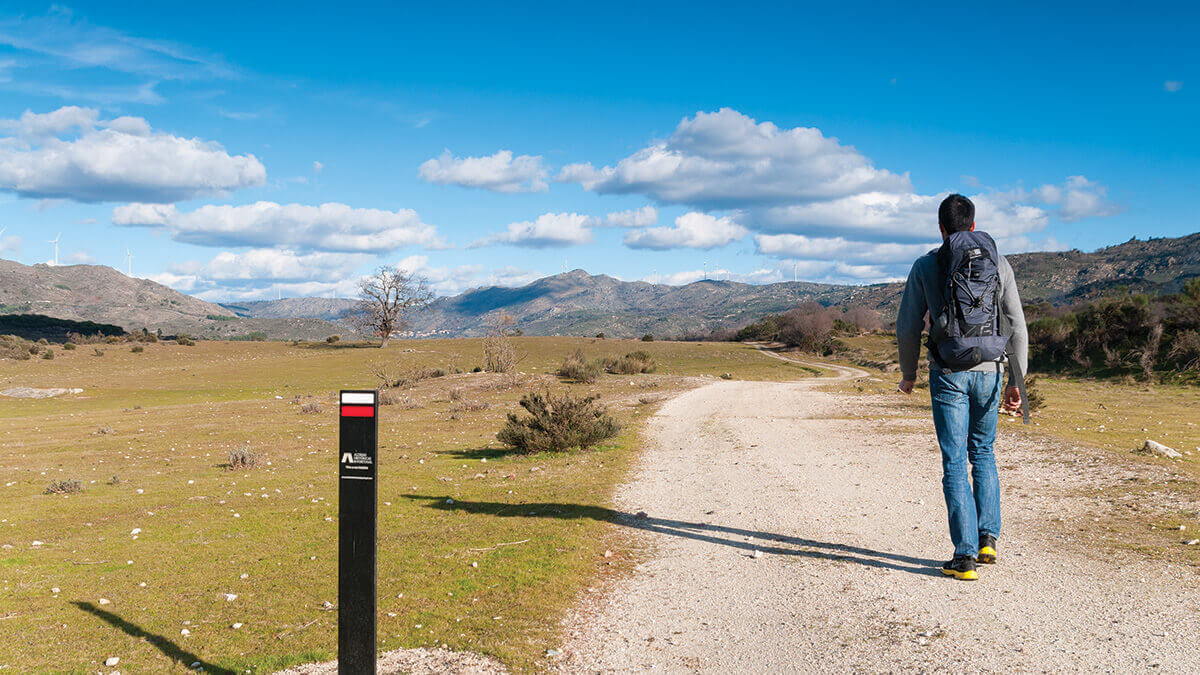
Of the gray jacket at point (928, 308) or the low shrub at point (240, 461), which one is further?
the low shrub at point (240, 461)

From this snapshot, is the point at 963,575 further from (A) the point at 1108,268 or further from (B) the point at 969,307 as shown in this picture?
(A) the point at 1108,268

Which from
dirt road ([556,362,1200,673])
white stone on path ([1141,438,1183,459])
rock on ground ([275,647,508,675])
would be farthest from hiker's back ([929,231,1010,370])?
white stone on path ([1141,438,1183,459])

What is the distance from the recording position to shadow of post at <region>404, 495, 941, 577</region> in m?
6.11

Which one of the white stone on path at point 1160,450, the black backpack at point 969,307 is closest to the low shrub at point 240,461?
the black backpack at point 969,307

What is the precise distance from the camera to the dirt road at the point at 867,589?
4215 mm

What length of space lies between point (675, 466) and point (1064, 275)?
14880 cm

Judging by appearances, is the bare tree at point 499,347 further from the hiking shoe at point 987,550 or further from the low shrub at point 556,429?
the hiking shoe at point 987,550

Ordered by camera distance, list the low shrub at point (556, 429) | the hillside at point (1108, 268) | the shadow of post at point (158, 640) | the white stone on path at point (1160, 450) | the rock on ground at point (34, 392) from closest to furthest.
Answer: the shadow of post at point (158, 640) < the white stone on path at point (1160, 450) < the low shrub at point (556, 429) < the rock on ground at point (34, 392) < the hillside at point (1108, 268)

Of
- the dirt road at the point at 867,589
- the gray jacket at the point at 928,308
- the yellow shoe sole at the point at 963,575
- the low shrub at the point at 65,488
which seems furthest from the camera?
the low shrub at the point at 65,488

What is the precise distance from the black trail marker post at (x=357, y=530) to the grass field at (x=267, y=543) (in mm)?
1200

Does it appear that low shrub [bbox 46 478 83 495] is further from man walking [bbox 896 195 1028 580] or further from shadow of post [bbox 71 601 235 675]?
man walking [bbox 896 195 1028 580]

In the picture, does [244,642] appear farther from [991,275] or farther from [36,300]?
[36,300]

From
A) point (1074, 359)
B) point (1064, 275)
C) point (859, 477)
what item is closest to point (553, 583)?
point (859, 477)

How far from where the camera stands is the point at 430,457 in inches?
561
